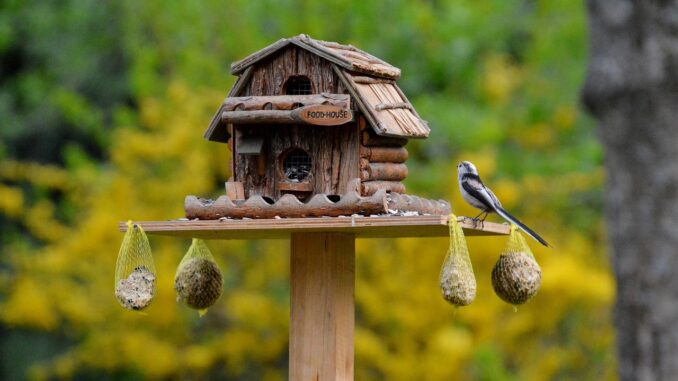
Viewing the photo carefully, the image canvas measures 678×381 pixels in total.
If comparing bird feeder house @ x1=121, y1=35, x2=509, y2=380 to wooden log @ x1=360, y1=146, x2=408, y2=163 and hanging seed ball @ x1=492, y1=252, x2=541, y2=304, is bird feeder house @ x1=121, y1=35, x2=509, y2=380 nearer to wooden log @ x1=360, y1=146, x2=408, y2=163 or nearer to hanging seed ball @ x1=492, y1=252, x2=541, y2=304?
wooden log @ x1=360, y1=146, x2=408, y2=163

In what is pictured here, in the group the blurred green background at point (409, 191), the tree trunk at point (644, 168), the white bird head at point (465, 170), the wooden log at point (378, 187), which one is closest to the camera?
the tree trunk at point (644, 168)

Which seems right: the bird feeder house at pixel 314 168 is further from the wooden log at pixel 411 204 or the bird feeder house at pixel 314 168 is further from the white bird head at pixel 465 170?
the white bird head at pixel 465 170

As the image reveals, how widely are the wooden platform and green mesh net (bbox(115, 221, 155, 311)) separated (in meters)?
0.05

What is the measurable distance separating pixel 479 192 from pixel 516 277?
0.39m

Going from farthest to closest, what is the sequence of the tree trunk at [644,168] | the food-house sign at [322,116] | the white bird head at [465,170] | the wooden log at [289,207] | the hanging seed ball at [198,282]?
the hanging seed ball at [198,282] < the white bird head at [465,170] < the food-house sign at [322,116] < the wooden log at [289,207] < the tree trunk at [644,168]

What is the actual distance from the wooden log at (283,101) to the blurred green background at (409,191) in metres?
4.77

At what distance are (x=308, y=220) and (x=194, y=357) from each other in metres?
7.02

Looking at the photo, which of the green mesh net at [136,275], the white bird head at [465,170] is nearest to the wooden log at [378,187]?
the white bird head at [465,170]

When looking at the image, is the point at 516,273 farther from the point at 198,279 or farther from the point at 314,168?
Result: the point at 198,279

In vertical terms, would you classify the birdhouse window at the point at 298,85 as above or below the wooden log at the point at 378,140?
above

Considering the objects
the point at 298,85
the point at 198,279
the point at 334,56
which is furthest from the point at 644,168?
the point at 198,279

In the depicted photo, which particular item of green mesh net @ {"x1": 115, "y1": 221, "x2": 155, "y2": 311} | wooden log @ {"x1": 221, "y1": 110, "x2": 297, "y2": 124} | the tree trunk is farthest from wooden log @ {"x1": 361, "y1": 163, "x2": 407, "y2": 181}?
the tree trunk

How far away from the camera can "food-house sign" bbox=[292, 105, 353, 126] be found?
13.8 feet

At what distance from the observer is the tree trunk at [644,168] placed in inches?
123
